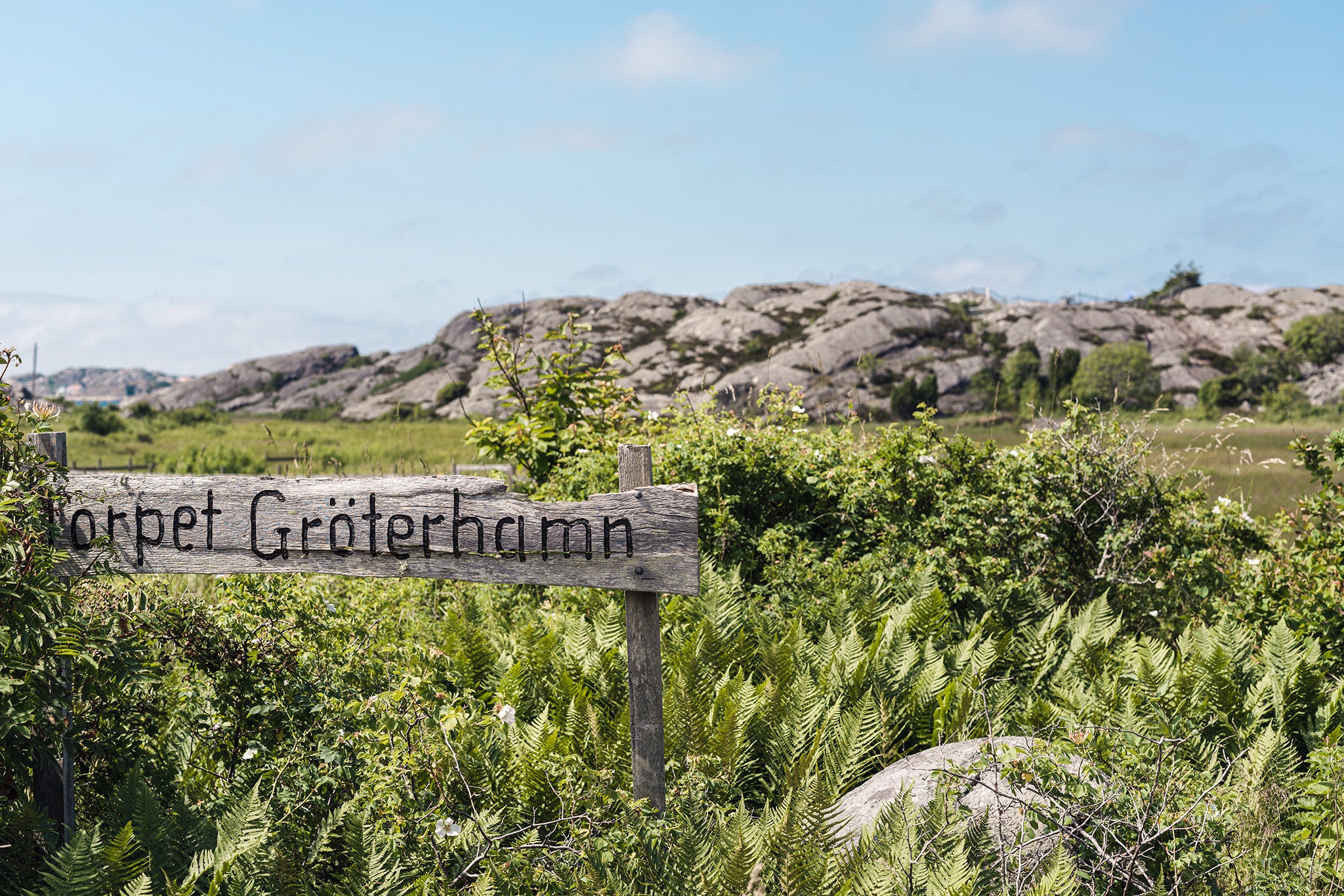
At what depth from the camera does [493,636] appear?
17.3ft

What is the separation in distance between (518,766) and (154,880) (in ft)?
3.90

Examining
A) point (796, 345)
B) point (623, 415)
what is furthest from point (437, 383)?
point (623, 415)

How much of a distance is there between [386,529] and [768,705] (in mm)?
1803

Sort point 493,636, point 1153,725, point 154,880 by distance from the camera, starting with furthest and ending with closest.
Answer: point 493,636
point 1153,725
point 154,880

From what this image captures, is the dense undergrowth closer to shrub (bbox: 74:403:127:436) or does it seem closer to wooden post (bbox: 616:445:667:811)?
wooden post (bbox: 616:445:667:811)

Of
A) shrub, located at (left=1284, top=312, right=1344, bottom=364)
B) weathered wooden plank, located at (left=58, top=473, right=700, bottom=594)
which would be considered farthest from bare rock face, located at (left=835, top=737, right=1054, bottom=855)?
shrub, located at (left=1284, top=312, right=1344, bottom=364)

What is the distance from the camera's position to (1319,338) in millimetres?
79438

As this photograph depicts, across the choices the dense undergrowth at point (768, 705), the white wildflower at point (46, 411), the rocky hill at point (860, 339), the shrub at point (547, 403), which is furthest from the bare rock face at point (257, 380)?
the white wildflower at point (46, 411)

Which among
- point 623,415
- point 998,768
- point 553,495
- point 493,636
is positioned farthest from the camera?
point 623,415

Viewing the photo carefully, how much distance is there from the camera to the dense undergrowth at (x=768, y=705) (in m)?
2.73

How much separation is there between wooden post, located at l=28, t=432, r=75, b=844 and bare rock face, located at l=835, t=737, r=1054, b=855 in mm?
2514

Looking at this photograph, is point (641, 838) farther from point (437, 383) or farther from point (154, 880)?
point (437, 383)

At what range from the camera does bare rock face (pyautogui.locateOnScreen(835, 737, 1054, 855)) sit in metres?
2.98

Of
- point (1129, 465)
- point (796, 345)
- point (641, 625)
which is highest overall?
point (796, 345)
